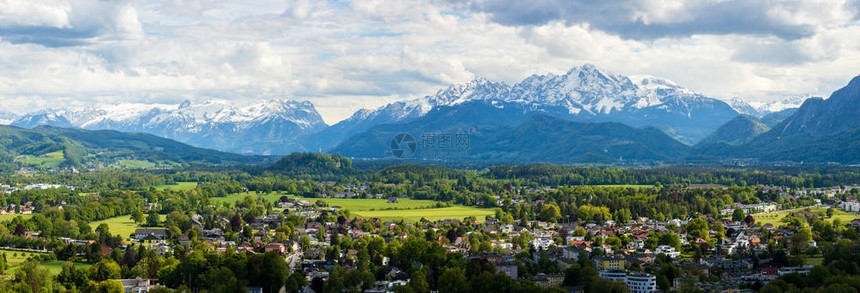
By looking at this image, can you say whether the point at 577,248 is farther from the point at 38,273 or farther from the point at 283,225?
the point at 38,273

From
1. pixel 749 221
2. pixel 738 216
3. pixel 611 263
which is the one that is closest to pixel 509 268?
pixel 611 263

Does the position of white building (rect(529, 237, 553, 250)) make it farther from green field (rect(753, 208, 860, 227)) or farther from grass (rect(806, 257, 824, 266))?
green field (rect(753, 208, 860, 227))

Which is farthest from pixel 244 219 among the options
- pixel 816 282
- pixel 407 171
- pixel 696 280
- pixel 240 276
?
pixel 407 171

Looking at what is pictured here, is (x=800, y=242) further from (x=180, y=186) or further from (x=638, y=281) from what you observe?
(x=180, y=186)

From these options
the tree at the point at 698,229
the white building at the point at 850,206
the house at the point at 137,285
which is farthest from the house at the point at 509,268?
the white building at the point at 850,206

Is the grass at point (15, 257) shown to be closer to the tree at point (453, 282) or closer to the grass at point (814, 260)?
the tree at point (453, 282)
